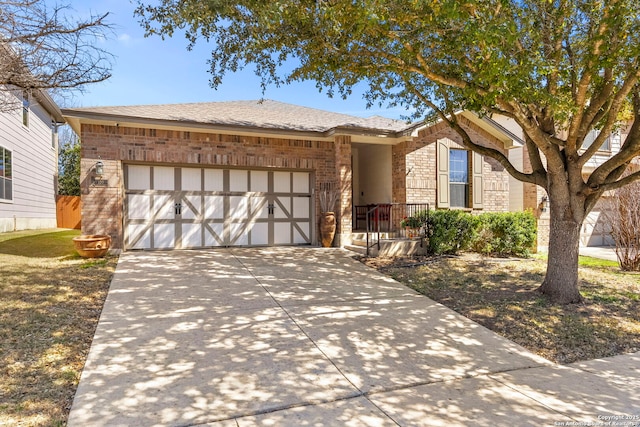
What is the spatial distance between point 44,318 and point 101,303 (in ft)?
2.51

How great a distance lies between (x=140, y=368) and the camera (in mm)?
3502

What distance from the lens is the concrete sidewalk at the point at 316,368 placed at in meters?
2.90

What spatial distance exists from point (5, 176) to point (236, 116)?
8.25 meters

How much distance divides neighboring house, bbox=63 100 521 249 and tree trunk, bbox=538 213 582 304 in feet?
18.2

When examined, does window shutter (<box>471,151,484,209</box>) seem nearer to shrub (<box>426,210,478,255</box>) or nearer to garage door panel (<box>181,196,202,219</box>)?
shrub (<box>426,210,478,255</box>)

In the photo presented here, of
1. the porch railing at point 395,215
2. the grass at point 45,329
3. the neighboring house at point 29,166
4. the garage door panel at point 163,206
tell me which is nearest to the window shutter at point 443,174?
the porch railing at point 395,215

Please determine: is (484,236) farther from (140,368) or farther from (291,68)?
(140,368)

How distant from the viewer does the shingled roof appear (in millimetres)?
9078

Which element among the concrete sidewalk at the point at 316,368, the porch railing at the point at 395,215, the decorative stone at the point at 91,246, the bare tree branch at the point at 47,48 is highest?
the bare tree branch at the point at 47,48

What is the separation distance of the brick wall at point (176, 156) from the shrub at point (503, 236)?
3.63 m

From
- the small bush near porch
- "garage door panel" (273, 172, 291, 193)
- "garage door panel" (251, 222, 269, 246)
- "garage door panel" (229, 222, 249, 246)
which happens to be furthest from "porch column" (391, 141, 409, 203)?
"garage door panel" (229, 222, 249, 246)

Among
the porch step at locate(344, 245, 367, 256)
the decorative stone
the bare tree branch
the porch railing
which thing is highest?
the bare tree branch

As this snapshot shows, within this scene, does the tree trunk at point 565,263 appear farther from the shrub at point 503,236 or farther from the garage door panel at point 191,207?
the garage door panel at point 191,207

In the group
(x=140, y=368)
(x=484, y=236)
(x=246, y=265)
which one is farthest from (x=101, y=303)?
(x=484, y=236)
